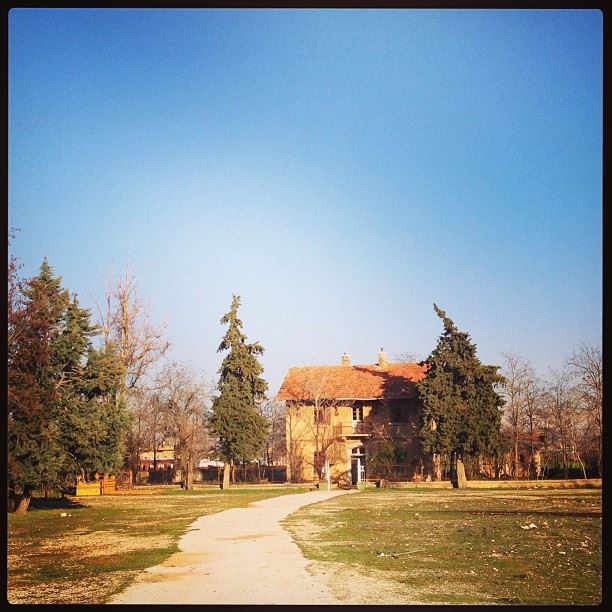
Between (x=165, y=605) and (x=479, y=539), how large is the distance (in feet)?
22.7

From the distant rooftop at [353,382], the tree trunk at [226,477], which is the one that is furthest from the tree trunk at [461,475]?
the tree trunk at [226,477]

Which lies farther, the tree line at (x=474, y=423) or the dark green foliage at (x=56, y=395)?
the tree line at (x=474, y=423)

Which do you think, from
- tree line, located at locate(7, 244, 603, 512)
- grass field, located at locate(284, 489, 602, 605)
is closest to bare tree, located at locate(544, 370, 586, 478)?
tree line, located at locate(7, 244, 603, 512)

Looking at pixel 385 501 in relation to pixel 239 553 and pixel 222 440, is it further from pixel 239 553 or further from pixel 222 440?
pixel 222 440

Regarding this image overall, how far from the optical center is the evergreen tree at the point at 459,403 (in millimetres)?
31547

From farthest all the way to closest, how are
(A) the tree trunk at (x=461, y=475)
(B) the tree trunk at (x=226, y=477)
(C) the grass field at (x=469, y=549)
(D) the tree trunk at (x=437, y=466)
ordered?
(B) the tree trunk at (x=226, y=477) → (D) the tree trunk at (x=437, y=466) → (A) the tree trunk at (x=461, y=475) → (C) the grass field at (x=469, y=549)

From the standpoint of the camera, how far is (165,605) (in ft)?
23.5

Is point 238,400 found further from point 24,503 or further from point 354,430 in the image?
point 24,503

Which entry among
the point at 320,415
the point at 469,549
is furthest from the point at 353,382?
the point at 469,549

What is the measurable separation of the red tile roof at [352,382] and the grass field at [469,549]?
1950 centimetres

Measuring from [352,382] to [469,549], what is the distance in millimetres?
28990

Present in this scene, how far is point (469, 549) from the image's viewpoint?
11.0 m

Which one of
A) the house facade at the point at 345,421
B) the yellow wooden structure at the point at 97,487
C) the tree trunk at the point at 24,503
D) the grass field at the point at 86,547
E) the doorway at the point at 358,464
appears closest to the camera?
the grass field at the point at 86,547

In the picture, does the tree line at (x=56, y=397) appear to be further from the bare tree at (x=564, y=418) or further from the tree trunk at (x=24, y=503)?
the bare tree at (x=564, y=418)
